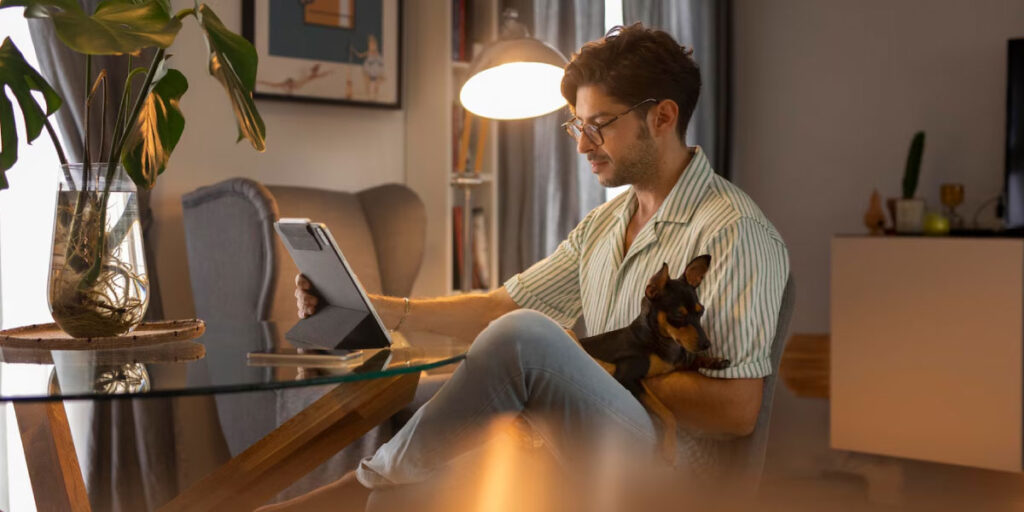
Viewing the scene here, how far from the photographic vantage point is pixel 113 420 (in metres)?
2.45

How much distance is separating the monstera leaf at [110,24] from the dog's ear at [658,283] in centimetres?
79

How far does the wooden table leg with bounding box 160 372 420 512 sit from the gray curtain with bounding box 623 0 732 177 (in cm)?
263

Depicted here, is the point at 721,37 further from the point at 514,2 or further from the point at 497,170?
the point at 497,170

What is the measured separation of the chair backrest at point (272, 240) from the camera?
7.77 ft

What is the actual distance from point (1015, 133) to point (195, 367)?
319cm

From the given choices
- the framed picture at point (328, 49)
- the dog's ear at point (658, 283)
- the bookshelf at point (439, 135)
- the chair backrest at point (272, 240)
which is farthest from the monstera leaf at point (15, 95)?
the bookshelf at point (439, 135)

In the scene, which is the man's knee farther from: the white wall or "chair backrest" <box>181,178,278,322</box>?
the white wall

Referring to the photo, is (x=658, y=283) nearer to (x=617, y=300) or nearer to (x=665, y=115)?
(x=617, y=300)

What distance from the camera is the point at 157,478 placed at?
2535mm

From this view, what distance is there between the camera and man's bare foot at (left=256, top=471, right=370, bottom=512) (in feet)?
5.16

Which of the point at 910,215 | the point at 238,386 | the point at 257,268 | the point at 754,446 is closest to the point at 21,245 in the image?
the point at 257,268

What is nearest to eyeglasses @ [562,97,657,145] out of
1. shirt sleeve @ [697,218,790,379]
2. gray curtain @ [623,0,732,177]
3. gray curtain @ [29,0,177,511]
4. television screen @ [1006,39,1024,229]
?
shirt sleeve @ [697,218,790,379]

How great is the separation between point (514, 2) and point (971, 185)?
1.93 meters

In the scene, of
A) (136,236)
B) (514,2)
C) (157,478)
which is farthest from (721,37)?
(136,236)
